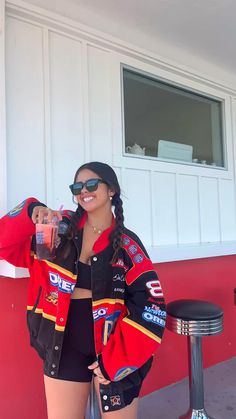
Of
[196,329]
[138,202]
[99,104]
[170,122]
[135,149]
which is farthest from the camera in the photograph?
[170,122]

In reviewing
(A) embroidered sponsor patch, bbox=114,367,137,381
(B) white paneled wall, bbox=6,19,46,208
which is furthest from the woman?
(B) white paneled wall, bbox=6,19,46,208

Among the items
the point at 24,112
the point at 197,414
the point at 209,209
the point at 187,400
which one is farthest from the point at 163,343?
the point at 24,112

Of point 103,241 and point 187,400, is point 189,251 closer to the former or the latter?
point 187,400

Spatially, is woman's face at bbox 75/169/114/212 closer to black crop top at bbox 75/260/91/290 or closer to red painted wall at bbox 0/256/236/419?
black crop top at bbox 75/260/91/290

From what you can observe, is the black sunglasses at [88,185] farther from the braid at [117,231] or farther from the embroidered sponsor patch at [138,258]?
the embroidered sponsor patch at [138,258]

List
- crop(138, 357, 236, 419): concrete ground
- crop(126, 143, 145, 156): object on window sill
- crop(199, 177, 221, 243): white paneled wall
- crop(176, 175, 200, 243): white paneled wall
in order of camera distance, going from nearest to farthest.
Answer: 1. crop(138, 357, 236, 419): concrete ground
2. crop(126, 143, 145, 156): object on window sill
3. crop(176, 175, 200, 243): white paneled wall
4. crop(199, 177, 221, 243): white paneled wall

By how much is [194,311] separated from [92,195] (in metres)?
1.22

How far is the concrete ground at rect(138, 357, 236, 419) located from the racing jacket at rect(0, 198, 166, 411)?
4.71ft

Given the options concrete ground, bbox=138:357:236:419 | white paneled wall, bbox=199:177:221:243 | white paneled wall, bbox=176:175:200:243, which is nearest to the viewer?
concrete ground, bbox=138:357:236:419

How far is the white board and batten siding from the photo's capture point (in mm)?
2338

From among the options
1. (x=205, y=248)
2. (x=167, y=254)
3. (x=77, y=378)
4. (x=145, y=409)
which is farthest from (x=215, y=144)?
(x=77, y=378)

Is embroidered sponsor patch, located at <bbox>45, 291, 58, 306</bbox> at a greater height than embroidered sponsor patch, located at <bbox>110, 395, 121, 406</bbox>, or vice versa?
embroidered sponsor patch, located at <bbox>45, 291, 58, 306</bbox>

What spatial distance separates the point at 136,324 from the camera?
4.63 feet

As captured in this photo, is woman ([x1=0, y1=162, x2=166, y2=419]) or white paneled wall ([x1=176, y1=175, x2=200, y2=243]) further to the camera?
white paneled wall ([x1=176, y1=175, x2=200, y2=243])
